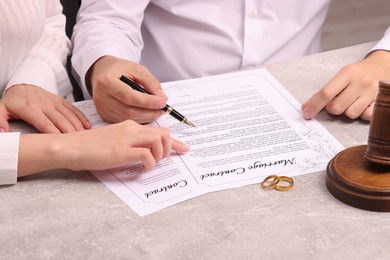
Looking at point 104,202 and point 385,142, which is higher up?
point 385,142

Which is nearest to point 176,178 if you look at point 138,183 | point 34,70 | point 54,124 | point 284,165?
point 138,183

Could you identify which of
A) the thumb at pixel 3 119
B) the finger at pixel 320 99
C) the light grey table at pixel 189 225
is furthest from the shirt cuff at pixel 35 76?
the finger at pixel 320 99

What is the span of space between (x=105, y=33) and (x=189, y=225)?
66 cm

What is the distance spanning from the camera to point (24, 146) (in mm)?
1021

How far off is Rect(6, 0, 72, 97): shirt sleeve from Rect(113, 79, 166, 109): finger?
0.75 ft

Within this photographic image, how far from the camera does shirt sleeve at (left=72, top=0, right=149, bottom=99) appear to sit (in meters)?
1.36

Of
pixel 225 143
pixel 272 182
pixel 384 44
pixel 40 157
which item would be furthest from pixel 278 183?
pixel 384 44

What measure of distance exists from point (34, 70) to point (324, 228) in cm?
72

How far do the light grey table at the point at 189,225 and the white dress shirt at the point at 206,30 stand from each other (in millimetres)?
586

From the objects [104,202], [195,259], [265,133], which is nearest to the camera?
[195,259]

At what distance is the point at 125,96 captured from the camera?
1152 mm

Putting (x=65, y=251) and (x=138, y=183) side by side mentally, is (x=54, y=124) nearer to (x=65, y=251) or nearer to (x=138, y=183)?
(x=138, y=183)

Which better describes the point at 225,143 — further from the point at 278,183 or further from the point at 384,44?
the point at 384,44

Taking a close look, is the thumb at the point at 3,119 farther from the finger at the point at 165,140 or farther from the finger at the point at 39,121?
the finger at the point at 165,140
